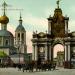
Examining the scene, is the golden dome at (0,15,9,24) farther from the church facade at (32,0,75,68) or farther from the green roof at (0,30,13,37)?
the church facade at (32,0,75,68)

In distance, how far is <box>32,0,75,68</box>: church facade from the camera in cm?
8294

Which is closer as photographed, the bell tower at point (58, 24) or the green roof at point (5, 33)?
the bell tower at point (58, 24)

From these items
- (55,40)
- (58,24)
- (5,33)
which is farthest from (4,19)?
(55,40)

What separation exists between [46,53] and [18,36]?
133 feet

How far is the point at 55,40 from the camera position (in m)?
83.7

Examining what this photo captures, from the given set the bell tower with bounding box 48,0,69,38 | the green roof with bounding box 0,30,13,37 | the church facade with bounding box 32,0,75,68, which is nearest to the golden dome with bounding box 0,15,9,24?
the green roof with bounding box 0,30,13,37

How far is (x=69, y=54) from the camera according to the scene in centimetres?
8306

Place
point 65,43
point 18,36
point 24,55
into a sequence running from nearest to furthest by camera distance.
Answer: point 65,43, point 24,55, point 18,36

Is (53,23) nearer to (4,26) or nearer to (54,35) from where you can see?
(54,35)

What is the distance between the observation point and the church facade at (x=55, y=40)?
82938 millimetres

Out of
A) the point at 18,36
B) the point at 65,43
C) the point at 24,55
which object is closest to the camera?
the point at 65,43

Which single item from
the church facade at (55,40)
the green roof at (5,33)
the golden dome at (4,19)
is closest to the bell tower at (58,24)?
the church facade at (55,40)

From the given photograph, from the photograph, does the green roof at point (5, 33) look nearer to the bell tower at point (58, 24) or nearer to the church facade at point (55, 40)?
the church facade at point (55, 40)

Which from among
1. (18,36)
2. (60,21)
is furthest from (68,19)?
(18,36)
